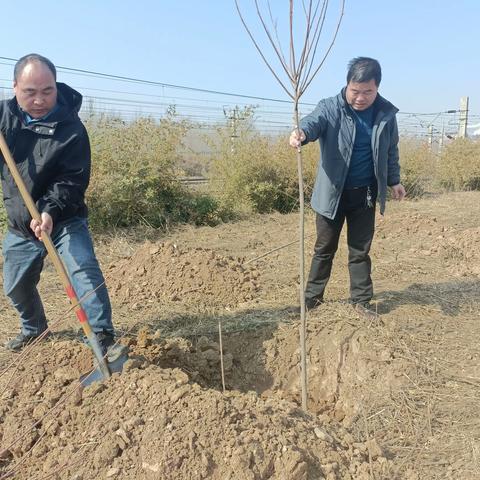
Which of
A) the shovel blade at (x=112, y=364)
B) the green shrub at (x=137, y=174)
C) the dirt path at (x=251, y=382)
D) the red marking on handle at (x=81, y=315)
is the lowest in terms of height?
the dirt path at (x=251, y=382)

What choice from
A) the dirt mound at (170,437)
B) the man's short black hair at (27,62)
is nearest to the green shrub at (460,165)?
the dirt mound at (170,437)

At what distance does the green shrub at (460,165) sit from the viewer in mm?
13062

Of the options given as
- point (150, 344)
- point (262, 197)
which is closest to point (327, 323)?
A: point (150, 344)

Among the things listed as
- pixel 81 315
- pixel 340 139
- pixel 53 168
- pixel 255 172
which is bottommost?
pixel 81 315

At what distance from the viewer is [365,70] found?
3.19m

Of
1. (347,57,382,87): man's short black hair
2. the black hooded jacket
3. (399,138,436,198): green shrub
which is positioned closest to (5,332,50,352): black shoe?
the black hooded jacket

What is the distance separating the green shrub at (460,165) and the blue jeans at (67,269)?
12233mm

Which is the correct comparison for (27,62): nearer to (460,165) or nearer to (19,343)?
(19,343)

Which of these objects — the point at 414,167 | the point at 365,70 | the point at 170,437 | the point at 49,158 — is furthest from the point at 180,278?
the point at 414,167

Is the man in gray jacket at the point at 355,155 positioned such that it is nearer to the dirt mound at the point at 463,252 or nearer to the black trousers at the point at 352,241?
the black trousers at the point at 352,241

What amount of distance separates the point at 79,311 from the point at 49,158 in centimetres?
87

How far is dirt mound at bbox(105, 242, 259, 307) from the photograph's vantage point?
458 centimetres

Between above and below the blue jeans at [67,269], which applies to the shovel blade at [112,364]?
below

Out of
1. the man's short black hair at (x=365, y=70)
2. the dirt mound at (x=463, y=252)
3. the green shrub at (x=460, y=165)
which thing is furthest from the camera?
the green shrub at (x=460, y=165)
